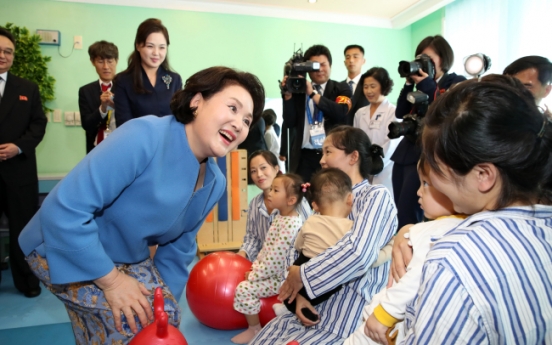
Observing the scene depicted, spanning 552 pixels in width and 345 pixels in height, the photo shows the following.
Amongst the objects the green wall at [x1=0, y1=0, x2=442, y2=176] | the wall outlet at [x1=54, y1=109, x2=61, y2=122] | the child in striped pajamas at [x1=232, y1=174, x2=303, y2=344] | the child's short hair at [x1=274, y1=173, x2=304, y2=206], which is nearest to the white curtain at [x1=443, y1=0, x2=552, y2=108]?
the green wall at [x1=0, y1=0, x2=442, y2=176]

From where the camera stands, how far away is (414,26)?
19.9 feet

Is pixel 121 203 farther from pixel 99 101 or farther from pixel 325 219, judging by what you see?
pixel 99 101

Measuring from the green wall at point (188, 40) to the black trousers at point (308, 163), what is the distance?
2.83 metres

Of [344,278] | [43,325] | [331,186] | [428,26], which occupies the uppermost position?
[428,26]

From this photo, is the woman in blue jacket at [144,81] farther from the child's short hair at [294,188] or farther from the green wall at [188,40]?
the green wall at [188,40]

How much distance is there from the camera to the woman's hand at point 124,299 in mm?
1099

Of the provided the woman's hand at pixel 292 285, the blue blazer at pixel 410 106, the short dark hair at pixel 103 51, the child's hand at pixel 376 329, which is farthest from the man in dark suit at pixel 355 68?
the child's hand at pixel 376 329

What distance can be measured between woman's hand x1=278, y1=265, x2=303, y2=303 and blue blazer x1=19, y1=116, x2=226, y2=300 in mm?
434

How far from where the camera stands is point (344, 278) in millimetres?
1350

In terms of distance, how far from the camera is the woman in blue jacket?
7.74ft

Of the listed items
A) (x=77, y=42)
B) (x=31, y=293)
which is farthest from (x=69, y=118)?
(x=31, y=293)

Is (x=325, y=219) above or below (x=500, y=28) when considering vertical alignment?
below

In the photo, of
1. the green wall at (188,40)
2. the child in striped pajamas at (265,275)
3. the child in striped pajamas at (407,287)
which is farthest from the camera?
the green wall at (188,40)

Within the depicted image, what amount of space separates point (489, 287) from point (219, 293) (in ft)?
5.55
